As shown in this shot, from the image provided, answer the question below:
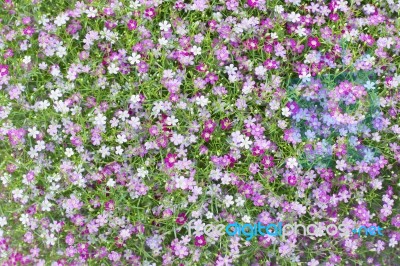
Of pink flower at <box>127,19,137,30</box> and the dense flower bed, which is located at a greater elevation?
pink flower at <box>127,19,137,30</box>

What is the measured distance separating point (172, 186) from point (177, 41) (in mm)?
893

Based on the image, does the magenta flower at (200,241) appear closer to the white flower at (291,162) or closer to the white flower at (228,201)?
the white flower at (228,201)

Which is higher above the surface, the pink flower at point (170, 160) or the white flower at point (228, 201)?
the pink flower at point (170, 160)

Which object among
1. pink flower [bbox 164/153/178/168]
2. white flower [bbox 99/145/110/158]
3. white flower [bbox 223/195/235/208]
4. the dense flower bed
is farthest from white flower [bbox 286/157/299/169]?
white flower [bbox 99/145/110/158]

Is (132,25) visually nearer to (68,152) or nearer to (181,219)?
(68,152)

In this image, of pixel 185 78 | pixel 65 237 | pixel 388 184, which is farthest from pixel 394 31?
pixel 65 237

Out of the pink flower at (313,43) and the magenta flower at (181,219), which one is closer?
the magenta flower at (181,219)

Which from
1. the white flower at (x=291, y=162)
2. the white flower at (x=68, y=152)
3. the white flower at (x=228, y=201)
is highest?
the white flower at (x=68, y=152)

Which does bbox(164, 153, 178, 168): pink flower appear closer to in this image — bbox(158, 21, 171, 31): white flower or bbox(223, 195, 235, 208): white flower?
bbox(223, 195, 235, 208): white flower

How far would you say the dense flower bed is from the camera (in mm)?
2914

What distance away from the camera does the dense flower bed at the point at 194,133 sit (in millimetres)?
2914

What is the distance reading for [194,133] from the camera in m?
2.99

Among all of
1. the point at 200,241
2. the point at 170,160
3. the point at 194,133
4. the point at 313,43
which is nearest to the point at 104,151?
the point at 170,160

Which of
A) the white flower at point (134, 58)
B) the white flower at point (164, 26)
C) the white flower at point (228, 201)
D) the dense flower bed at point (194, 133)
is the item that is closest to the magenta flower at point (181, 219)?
the dense flower bed at point (194, 133)
